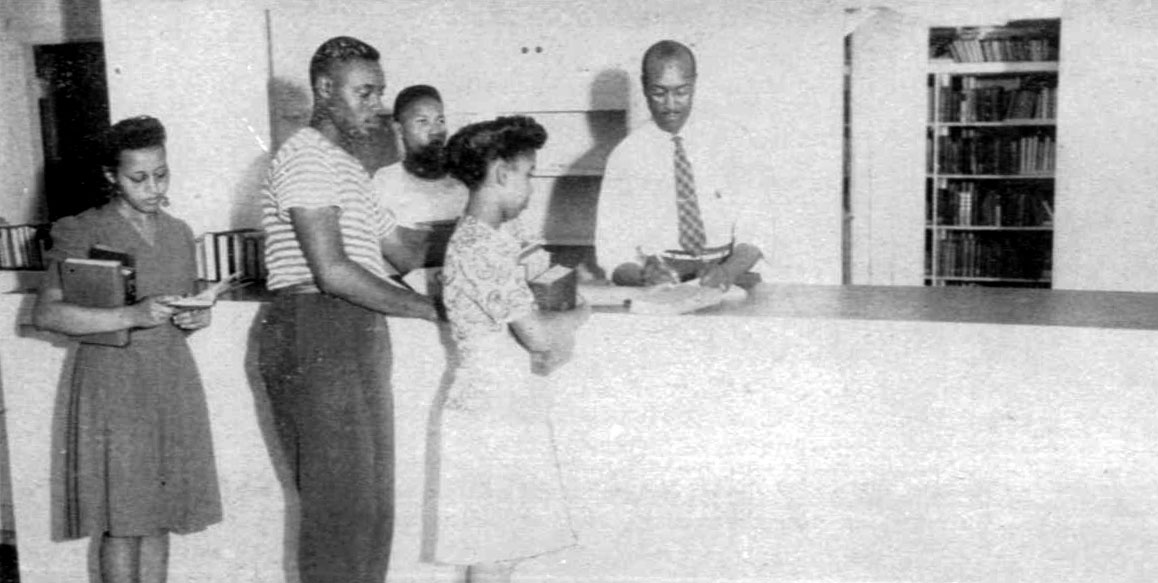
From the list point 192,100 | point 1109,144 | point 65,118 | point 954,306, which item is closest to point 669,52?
point 954,306

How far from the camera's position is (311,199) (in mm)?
2137

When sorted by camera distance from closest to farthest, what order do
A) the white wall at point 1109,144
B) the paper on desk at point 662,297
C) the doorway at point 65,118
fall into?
the paper on desk at point 662,297 → the white wall at point 1109,144 → the doorway at point 65,118

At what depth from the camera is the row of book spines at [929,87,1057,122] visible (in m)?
6.61

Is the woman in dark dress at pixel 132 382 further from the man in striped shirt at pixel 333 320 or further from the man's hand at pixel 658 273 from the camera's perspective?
the man's hand at pixel 658 273

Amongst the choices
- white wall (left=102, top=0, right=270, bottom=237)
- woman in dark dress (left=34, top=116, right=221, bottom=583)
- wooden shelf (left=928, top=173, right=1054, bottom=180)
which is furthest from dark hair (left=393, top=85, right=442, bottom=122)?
wooden shelf (left=928, top=173, right=1054, bottom=180)

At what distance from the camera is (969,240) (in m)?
6.83

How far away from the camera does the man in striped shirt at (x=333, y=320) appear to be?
7.08ft

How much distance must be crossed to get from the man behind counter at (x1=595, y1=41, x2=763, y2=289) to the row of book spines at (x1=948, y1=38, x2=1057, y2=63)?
12.8ft

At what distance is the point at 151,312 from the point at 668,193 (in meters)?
1.59

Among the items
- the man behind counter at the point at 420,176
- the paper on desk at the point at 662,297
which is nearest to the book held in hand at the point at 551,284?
the paper on desk at the point at 662,297

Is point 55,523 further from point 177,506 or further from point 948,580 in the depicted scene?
point 948,580

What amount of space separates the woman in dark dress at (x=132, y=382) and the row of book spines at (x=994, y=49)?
220 inches

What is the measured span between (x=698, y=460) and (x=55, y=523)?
1.69 metres

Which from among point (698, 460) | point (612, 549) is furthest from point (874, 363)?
point (612, 549)
